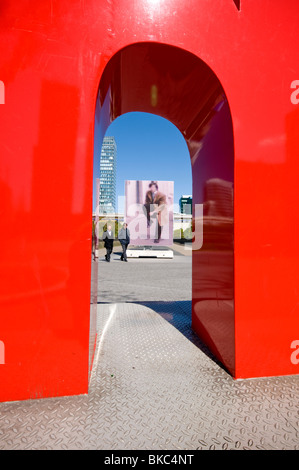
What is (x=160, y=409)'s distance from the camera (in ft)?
4.47

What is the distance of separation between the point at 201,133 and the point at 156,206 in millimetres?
9681

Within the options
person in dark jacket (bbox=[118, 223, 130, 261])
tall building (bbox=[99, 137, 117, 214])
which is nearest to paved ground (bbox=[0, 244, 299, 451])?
person in dark jacket (bbox=[118, 223, 130, 261])

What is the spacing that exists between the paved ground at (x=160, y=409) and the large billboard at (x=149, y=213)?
9.73m

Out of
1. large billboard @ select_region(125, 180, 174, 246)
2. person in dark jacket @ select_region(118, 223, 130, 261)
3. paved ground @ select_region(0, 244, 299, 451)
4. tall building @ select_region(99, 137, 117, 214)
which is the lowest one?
paved ground @ select_region(0, 244, 299, 451)

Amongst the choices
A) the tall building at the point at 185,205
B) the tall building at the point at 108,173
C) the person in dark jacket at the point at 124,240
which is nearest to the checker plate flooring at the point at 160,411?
the person in dark jacket at the point at 124,240

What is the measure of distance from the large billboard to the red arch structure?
9.80m

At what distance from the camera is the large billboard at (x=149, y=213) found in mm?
11758

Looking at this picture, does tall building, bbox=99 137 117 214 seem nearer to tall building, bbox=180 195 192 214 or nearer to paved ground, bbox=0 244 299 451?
tall building, bbox=180 195 192 214

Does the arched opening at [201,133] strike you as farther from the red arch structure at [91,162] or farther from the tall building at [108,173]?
the tall building at [108,173]

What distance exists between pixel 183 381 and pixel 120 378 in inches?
18.0

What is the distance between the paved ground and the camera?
1.15 m
